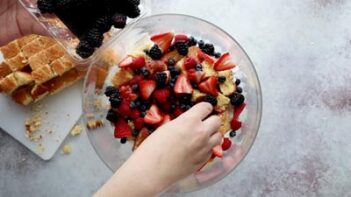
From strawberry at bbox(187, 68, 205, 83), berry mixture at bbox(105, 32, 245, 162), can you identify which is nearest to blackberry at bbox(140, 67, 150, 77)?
berry mixture at bbox(105, 32, 245, 162)

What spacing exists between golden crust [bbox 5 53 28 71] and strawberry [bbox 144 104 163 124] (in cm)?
43

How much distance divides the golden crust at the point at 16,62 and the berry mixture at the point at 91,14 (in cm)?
23

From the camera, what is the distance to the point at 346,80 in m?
1.58

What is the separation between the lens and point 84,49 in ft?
4.44

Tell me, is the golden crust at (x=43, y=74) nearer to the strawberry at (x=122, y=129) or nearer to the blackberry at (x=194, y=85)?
the strawberry at (x=122, y=129)

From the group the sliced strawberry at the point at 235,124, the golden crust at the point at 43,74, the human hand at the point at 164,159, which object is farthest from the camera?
the golden crust at the point at 43,74

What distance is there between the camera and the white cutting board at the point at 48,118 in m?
1.57

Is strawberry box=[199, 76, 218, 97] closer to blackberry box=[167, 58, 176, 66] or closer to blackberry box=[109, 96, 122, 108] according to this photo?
blackberry box=[167, 58, 176, 66]

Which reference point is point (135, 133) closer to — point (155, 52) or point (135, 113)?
point (135, 113)

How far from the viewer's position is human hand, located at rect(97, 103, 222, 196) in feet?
3.49

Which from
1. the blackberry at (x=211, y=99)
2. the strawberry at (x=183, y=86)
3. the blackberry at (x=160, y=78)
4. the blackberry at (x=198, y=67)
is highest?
the blackberry at (x=198, y=67)

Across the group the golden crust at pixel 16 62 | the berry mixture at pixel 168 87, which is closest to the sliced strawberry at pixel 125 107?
the berry mixture at pixel 168 87

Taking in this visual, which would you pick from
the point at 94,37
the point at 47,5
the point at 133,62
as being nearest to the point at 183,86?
the point at 133,62

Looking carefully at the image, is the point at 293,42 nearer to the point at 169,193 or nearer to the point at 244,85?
the point at 244,85
